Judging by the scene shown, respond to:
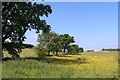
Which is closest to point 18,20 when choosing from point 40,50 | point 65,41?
point 40,50

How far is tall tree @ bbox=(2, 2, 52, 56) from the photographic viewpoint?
109ft

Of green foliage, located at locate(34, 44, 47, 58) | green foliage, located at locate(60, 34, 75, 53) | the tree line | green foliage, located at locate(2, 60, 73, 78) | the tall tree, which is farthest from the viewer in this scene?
green foliage, located at locate(60, 34, 75, 53)

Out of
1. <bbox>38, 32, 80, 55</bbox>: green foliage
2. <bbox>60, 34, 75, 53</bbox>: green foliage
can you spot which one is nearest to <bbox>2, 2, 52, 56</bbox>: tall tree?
<bbox>38, 32, 80, 55</bbox>: green foliage

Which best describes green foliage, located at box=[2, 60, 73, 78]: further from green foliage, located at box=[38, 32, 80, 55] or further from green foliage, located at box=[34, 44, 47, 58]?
green foliage, located at box=[38, 32, 80, 55]

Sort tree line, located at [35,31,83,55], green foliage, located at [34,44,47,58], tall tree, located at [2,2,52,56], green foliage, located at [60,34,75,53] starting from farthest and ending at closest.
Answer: green foliage, located at [60,34,75,53]
tree line, located at [35,31,83,55]
green foliage, located at [34,44,47,58]
tall tree, located at [2,2,52,56]

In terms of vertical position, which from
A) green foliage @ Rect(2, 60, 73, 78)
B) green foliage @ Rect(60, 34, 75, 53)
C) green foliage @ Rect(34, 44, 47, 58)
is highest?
green foliage @ Rect(60, 34, 75, 53)

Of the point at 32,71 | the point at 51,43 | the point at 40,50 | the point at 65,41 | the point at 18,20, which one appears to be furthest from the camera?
the point at 65,41

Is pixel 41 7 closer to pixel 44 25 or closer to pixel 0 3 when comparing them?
pixel 44 25

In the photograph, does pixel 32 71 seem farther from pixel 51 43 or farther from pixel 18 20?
pixel 51 43

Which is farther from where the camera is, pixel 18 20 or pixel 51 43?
pixel 51 43

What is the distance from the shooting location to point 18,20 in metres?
33.0

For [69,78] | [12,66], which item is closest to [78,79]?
[69,78]

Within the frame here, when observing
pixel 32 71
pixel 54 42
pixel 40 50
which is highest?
pixel 54 42

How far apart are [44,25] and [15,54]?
15.0ft
